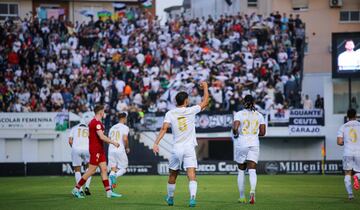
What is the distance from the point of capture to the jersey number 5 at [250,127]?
717 inches

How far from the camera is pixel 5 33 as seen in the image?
146ft

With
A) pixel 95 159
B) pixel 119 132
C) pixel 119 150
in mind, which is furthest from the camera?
pixel 119 150

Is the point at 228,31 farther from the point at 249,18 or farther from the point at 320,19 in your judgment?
the point at 320,19

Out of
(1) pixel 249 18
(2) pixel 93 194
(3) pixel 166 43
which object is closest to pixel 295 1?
(1) pixel 249 18

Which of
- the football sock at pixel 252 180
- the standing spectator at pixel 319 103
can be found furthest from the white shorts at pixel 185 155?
the standing spectator at pixel 319 103

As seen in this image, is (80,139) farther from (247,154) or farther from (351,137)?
(351,137)

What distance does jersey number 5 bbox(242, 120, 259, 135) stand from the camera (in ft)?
59.8

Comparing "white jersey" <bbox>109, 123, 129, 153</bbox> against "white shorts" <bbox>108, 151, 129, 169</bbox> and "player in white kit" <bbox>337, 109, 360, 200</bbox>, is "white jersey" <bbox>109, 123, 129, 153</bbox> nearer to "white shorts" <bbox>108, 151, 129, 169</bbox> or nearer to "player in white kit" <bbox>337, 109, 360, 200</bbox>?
"white shorts" <bbox>108, 151, 129, 169</bbox>

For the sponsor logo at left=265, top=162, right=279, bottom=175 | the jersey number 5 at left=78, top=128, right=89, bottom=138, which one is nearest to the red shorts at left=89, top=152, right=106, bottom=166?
the jersey number 5 at left=78, top=128, right=89, bottom=138

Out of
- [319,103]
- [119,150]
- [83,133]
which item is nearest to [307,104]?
[319,103]

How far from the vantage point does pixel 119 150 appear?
79.4 ft

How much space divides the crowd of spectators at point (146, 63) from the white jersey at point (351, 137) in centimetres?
1999

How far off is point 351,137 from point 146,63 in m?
23.7

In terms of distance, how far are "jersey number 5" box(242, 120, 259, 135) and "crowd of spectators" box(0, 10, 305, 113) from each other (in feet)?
70.0
